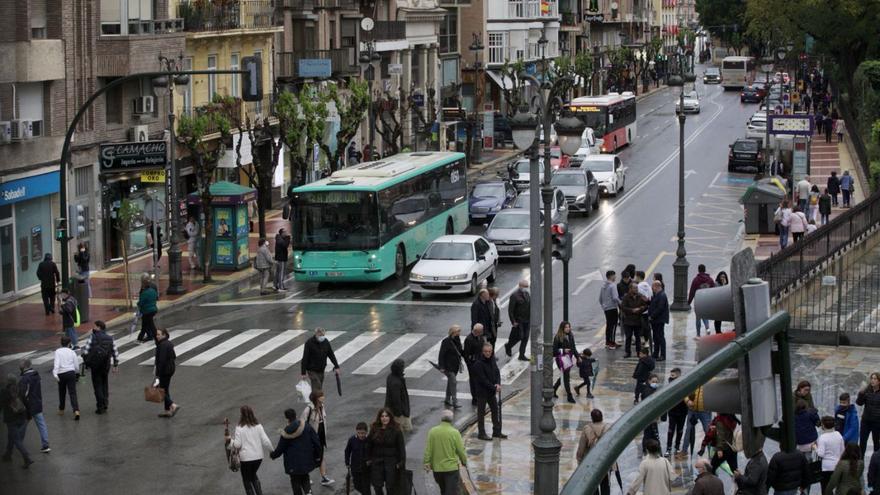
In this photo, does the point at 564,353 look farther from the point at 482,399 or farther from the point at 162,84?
the point at 162,84

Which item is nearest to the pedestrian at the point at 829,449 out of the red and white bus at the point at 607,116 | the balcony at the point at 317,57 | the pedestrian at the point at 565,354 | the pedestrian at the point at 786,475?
the pedestrian at the point at 786,475

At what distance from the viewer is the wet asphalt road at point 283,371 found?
66.1ft

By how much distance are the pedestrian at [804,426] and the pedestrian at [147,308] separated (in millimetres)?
14335

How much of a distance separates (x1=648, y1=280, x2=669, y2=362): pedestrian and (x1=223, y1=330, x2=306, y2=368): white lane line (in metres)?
7.77

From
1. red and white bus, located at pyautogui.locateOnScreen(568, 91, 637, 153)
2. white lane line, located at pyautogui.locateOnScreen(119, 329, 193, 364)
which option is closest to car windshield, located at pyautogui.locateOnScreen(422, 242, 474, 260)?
white lane line, located at pyautogui.locateOnScreen(119, 329, 193, 364)

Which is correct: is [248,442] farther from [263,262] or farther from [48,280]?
[263,262]

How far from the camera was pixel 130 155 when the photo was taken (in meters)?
40.7

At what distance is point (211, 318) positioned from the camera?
3388cm

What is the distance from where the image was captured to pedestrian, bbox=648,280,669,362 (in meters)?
27.6

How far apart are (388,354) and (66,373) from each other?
7.76 metres

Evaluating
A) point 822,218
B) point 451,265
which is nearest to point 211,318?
point 451,265

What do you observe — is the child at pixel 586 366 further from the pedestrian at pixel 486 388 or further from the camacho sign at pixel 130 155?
the camacho sign at pixel 130 155

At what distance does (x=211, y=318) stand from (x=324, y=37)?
3227 centimetres

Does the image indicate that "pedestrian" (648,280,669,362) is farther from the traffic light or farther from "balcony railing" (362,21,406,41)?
"balcony railing" (362,21,406,41)
